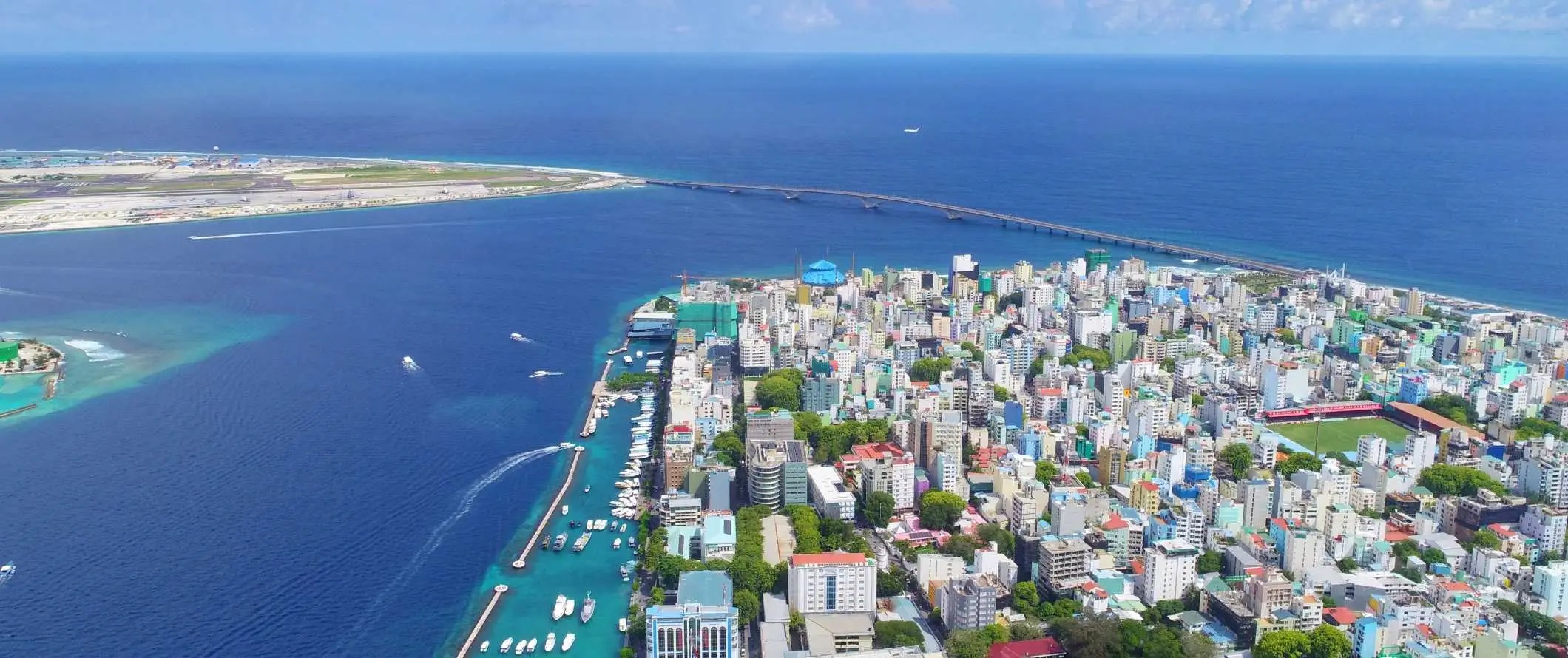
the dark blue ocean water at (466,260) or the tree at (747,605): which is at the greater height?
the dark blue ocean water at (466,260)

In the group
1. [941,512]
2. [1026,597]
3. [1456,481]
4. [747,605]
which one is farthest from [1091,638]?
[1456,481]

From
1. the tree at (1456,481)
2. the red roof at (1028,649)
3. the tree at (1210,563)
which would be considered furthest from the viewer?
the tree at (1456,481)

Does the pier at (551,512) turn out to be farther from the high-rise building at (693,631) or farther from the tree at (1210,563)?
the tree at (1210,563)

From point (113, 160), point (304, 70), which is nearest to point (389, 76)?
point (304, 70)

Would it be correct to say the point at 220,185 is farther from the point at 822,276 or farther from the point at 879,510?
the point at 879,510

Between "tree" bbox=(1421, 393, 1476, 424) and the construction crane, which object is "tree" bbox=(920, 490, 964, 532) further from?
the construction crane

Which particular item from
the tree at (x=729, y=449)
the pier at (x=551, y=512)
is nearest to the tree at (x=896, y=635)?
the pier at (x=551, y=512)

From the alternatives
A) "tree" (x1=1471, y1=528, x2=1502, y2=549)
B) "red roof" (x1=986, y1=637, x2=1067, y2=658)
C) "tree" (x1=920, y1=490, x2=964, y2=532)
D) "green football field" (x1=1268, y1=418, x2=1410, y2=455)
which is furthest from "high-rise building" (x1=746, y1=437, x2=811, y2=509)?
"tree" (x1=1471, y1=528, x2=1502, y2=549)
